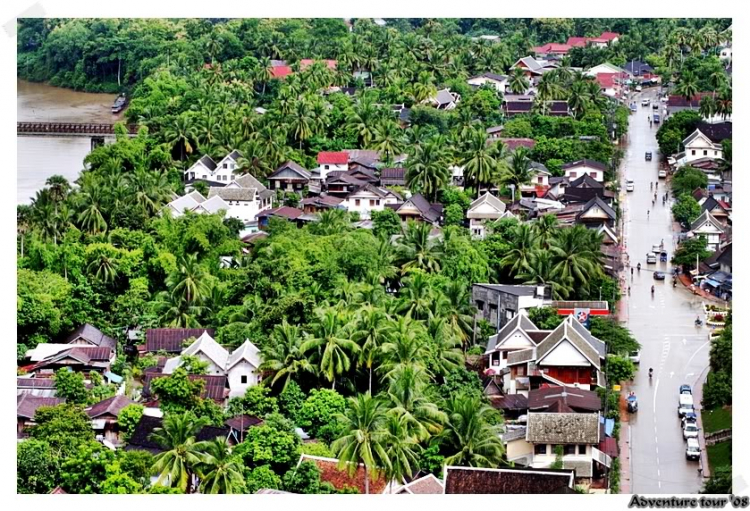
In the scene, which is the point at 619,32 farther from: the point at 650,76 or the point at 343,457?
the point at 343,457

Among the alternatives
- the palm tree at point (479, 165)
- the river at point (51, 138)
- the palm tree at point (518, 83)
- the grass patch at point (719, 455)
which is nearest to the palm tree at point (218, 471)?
the grass patch at point (719, 455)

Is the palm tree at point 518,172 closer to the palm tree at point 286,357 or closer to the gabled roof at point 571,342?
the gabled roof at point 571,342

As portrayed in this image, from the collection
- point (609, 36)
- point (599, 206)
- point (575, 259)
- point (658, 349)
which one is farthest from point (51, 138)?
point (658, 349)

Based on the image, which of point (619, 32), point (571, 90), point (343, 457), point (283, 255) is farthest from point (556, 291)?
point (619, 32)

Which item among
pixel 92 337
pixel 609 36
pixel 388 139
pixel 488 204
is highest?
pixel 609 36

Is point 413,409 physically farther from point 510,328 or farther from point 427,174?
point 427,174
